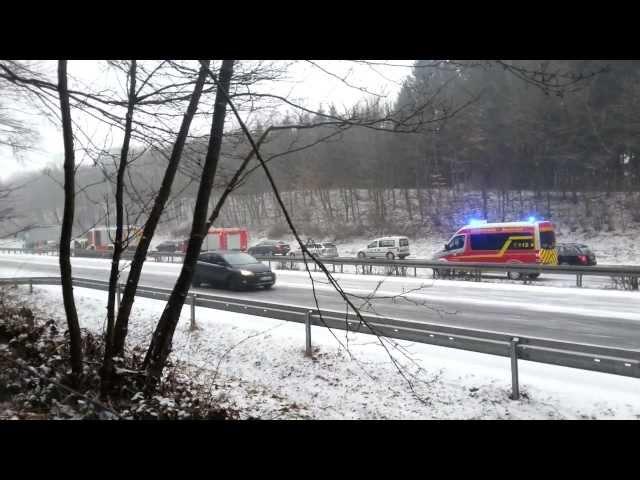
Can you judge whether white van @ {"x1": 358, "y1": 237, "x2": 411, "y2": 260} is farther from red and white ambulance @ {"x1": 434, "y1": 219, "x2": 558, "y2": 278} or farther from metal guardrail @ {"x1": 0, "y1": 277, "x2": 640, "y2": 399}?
metal guardrail @ {"x1": 0, "y1": 277, "x2": 640, "y2": 399}

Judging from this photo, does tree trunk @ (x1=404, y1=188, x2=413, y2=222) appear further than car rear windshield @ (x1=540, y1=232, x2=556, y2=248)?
Yes

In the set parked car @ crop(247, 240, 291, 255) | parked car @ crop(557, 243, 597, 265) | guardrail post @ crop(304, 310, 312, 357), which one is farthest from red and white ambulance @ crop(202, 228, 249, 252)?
parked car @ crop(557, 243, 597, 265)

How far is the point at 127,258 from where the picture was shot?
16.2ft

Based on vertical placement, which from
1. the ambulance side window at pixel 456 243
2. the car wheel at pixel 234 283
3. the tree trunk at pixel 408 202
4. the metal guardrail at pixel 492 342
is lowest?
the car wheel at pixel 234 283

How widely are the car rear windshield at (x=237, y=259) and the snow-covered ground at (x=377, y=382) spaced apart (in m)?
6.23

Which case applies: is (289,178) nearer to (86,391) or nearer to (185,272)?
(185,272)

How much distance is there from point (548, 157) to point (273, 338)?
10410 millimetres

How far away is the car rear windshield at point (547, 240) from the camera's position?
16.2 m

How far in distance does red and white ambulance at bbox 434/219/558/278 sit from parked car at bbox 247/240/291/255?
770cm

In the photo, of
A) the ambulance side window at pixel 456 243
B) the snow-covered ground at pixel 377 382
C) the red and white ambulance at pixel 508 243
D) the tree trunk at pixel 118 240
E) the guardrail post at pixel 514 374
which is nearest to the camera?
the tree trunk at pixel 118 240

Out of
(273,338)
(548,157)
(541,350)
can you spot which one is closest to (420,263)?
(548,157)

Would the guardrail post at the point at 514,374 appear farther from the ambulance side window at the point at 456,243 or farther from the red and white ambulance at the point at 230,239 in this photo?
the red and white ambulance at the point at 230,239

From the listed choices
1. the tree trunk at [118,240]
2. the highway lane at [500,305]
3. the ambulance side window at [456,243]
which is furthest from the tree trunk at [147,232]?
the ambulance side window at [456,243]

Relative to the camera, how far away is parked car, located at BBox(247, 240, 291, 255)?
20.5 m
